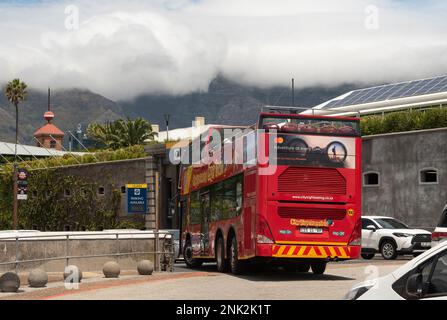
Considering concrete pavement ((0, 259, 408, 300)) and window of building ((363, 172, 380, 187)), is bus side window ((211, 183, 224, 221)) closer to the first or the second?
concrete pavement ((0, 259, 408, 300))

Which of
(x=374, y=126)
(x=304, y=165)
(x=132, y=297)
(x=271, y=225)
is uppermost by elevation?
(x=374, y=126)

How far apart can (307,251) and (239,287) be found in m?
2.74

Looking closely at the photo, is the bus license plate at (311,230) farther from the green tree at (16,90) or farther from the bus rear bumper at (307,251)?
the green tree at (16,90)

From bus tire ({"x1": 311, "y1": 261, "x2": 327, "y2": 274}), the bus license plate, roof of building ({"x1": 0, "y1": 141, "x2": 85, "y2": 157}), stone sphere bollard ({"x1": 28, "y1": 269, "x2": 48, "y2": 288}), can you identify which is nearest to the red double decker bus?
the bus license plate

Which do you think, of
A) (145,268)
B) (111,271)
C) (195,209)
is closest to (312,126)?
(145,268)

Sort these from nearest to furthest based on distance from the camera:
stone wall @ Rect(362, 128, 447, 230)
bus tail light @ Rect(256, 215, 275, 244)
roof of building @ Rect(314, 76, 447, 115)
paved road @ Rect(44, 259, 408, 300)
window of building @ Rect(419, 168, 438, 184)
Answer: paved road @ Rect(44, 259, 408, 300) → bus tail light @ Rect(256, 215, 275, 244) → stone wall @ Rect(362, 128, 447, 230) → window of building @ Rect(419, 168, 438, 184) → roof of building @ Rect(314, 76, 447, 115)

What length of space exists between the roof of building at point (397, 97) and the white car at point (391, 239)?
1988cm

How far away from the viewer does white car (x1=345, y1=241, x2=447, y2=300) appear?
804 centimetres

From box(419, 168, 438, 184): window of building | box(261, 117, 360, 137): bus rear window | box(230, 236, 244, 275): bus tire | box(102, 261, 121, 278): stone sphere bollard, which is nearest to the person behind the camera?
box(261, 117, 360, 137): bus rear window

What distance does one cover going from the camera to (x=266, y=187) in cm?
2089

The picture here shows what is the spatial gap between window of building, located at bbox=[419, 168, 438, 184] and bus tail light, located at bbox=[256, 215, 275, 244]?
22.1m

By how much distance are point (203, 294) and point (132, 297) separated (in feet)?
4.81
